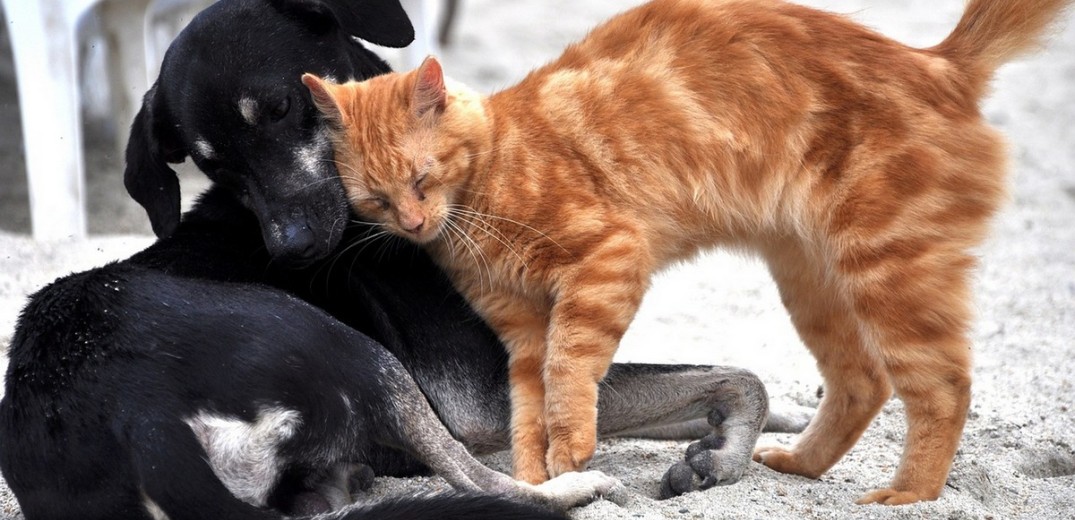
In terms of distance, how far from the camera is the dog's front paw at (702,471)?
3.39m

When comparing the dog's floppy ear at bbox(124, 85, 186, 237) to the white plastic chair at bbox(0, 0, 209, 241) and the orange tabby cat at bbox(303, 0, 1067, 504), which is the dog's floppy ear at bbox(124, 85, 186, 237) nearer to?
the orange tabby cat at bbox(303, 0, 1067, 504)

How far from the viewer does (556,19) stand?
428 inches

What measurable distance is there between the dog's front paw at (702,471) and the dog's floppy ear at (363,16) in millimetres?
1434

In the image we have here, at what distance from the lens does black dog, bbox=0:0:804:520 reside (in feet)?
9.09

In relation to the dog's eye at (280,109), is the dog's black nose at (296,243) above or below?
below

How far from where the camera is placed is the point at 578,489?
10.3ft

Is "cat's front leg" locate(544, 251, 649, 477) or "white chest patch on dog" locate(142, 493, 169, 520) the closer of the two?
"white chest patch on dog" locate(142, 493, 169, 520)

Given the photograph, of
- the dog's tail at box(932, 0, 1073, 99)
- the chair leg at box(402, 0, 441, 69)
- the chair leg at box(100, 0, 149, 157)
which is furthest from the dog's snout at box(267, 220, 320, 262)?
the chair leg at box(100, 0, 149, 157)

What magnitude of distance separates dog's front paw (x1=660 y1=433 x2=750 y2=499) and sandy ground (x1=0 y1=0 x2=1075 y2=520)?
0.06 metres

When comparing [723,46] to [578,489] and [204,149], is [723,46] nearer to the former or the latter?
[578,489]

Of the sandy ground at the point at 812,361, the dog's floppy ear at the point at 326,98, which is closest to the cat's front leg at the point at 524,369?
the sandy ground at the point at 812,361

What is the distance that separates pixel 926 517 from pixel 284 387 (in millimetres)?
1636

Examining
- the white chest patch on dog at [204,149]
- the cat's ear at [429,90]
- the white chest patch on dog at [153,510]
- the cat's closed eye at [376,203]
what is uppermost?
the cat's ear at [429,90]

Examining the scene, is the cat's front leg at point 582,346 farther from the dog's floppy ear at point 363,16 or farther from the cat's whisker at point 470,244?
the dog's floppy ear at point 363,16
